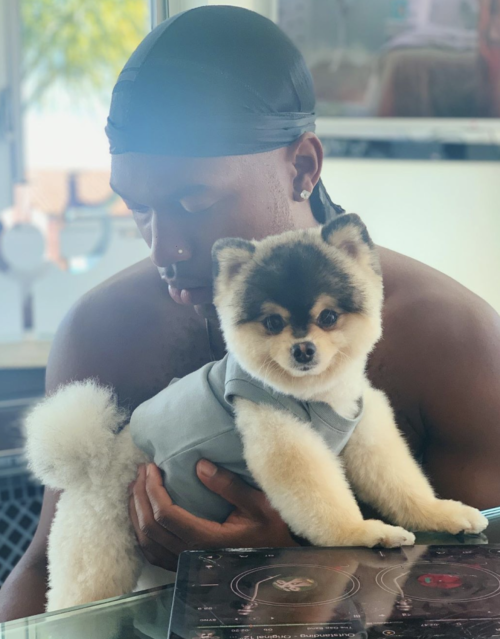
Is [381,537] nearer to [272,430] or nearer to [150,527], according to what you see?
[272,430]

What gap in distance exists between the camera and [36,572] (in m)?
0.86

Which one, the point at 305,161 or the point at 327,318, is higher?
the point at 305,161

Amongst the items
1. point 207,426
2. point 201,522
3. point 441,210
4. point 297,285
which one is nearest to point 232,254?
point 297,285

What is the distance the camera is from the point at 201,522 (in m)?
0.77

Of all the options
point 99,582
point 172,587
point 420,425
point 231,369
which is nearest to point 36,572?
point 99,582

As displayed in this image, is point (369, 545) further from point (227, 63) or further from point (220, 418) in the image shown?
point (227, 63)

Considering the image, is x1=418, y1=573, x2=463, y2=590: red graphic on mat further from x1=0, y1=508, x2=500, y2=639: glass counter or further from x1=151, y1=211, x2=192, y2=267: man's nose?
x1=151, y1=211, x2=192, y2=267: man's nose

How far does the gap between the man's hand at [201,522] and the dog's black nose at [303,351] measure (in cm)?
16

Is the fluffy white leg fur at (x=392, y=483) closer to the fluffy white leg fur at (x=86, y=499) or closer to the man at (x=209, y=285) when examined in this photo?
the man at (x=209, y=285)

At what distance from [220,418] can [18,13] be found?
0.79m

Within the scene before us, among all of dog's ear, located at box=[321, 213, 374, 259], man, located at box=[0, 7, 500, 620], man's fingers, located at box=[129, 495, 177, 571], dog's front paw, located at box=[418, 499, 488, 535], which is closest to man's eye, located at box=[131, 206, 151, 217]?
man, located at box=[0, 7, 500, 620]

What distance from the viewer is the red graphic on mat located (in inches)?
24.7

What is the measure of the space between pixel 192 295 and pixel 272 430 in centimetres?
20

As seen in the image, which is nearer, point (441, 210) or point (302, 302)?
point (302, 302)
